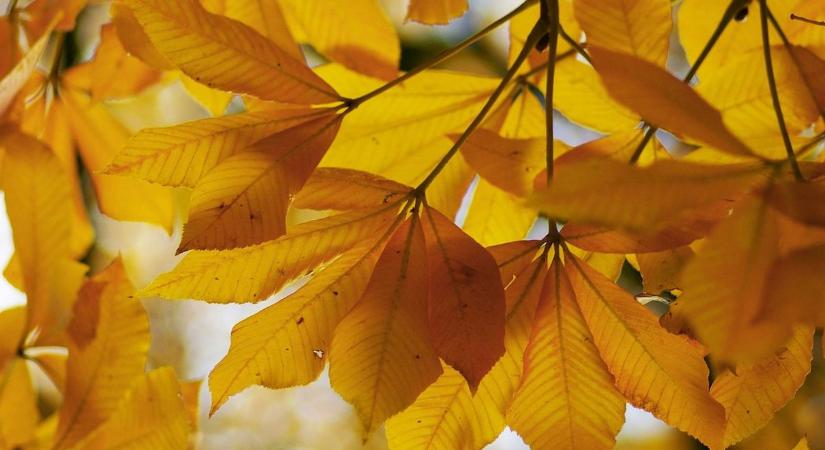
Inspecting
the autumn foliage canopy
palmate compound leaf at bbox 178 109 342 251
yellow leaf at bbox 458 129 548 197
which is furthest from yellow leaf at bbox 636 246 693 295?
palmate compound leaf at bbox 178 109 342 251

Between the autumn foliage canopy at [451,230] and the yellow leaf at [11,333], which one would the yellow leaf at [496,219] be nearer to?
the autumn foliage canopy at [451,230]

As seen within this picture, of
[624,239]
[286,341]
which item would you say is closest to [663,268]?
[624,239]

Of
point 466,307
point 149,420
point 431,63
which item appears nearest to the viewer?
point 466,307

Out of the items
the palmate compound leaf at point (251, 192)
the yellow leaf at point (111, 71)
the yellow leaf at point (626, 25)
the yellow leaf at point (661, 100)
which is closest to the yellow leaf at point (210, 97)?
the yellow leaf at point (111, 71)

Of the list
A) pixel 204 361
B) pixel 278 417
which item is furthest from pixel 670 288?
pixel 278 417

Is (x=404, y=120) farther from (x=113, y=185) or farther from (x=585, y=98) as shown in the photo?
(x=113, y=185)
